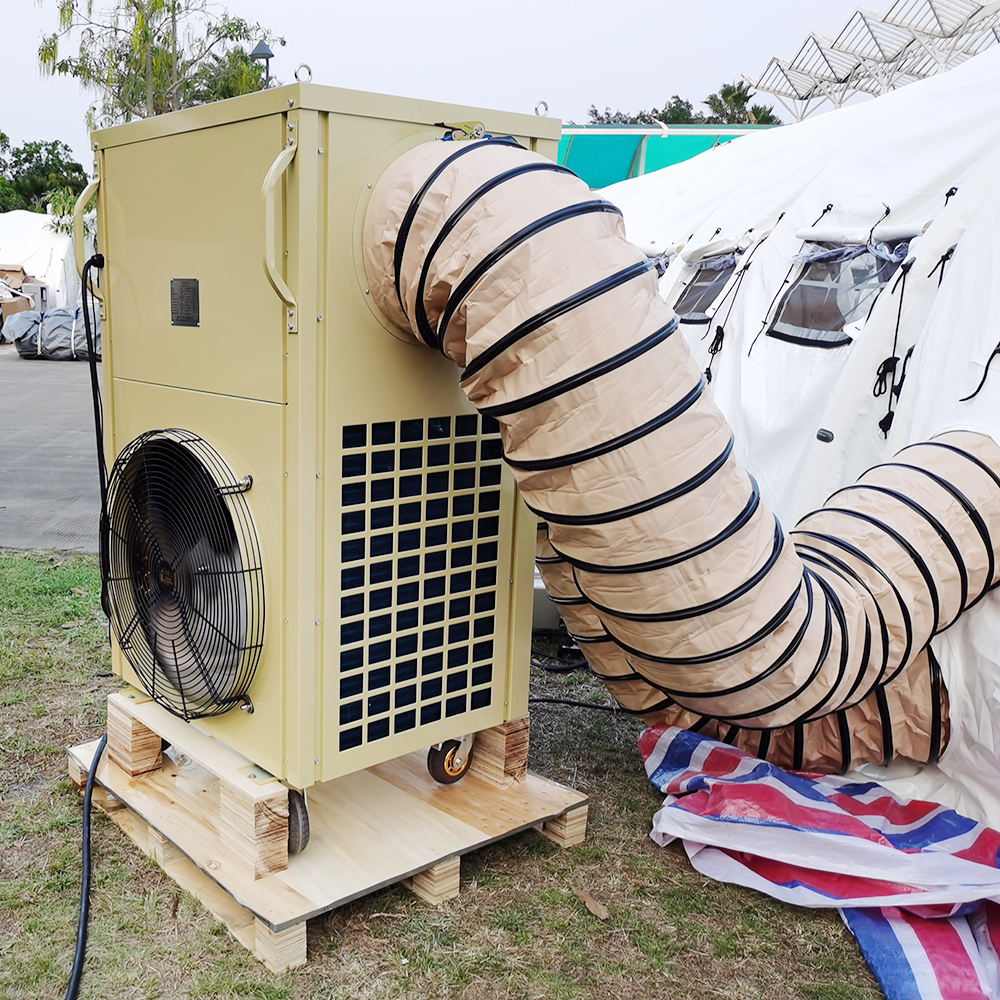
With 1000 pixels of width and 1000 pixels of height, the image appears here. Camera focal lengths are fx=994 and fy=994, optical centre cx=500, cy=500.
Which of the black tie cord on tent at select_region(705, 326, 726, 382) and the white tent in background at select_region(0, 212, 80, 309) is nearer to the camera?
the black tie cord on tent at select_region(705, 326, 726, 382)

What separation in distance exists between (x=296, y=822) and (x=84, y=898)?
0.52m

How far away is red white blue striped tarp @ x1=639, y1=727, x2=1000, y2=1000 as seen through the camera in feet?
7.30

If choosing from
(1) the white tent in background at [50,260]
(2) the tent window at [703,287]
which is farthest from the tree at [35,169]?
(2) the tent window at [703,287]

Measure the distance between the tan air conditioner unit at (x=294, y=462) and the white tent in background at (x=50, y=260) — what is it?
2130cm

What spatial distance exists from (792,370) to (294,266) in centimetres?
259

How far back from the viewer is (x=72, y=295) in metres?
22.7

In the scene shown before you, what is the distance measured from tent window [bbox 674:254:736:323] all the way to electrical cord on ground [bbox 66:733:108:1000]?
349cm

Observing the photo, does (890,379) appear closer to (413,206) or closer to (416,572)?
(416,572)

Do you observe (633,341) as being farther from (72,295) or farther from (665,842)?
(72,295)

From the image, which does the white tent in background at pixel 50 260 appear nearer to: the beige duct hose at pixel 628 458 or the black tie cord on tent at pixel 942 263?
the black tie cord on tent at pixel 942 263

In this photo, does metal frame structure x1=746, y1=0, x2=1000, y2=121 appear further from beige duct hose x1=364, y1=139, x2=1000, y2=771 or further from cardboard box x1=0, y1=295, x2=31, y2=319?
cardboard box x1=0, y1=295, x2=31, y2=319

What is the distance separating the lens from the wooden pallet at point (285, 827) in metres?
2.24

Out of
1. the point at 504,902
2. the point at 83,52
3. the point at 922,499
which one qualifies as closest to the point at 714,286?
the point at 922,499

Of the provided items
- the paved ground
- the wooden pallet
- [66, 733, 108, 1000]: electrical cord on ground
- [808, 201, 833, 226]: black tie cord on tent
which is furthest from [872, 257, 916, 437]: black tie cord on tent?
the paved ground
